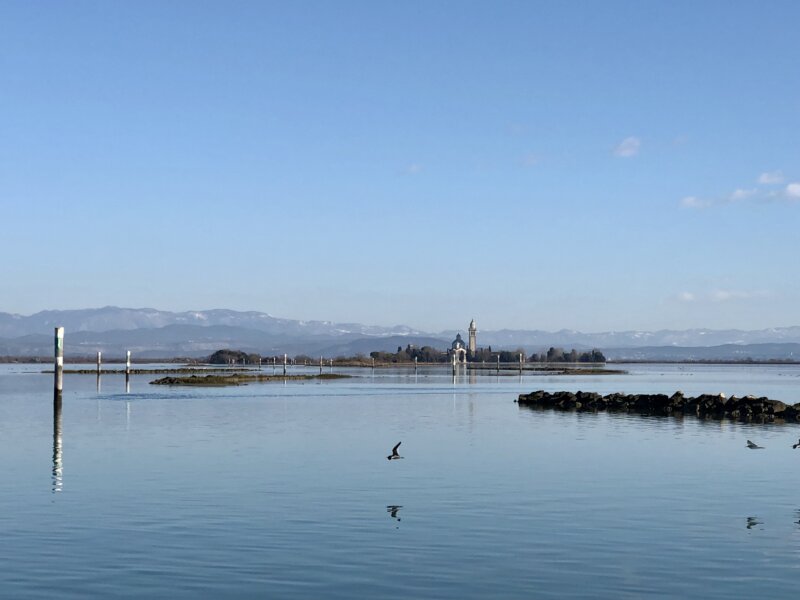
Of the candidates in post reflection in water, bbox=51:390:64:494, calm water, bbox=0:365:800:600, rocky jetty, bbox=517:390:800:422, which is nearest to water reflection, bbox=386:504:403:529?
calm water, bbox=0:365:800:600

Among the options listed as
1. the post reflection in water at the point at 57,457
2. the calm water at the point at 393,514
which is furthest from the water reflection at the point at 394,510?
the post reflection in water at the point at 57,457

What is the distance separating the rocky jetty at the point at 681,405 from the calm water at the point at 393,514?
15.8 meters

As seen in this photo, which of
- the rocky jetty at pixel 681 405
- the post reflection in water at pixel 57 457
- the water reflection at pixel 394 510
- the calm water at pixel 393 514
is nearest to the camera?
the calm water at pixel 393 514

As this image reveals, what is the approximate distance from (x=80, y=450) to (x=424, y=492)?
17853 mm

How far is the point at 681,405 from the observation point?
71.8 metres

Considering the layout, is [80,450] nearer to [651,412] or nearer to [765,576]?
[765,576]

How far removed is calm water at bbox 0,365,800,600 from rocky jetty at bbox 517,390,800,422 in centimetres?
1577

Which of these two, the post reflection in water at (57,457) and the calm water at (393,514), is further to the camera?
the post reflection in water at (57,457)

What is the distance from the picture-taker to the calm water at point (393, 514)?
58.7 feet

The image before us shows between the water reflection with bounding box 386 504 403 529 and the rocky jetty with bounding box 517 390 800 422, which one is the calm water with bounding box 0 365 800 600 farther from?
the rocky jetty with bounding box 517 390 800 422

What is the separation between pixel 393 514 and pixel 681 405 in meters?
51.6

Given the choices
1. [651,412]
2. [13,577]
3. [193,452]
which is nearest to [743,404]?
[651,412]

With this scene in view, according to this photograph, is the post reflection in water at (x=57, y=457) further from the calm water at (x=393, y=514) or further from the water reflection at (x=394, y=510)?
the water reflection at (x=394, y=510)

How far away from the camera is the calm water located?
17.9 m
